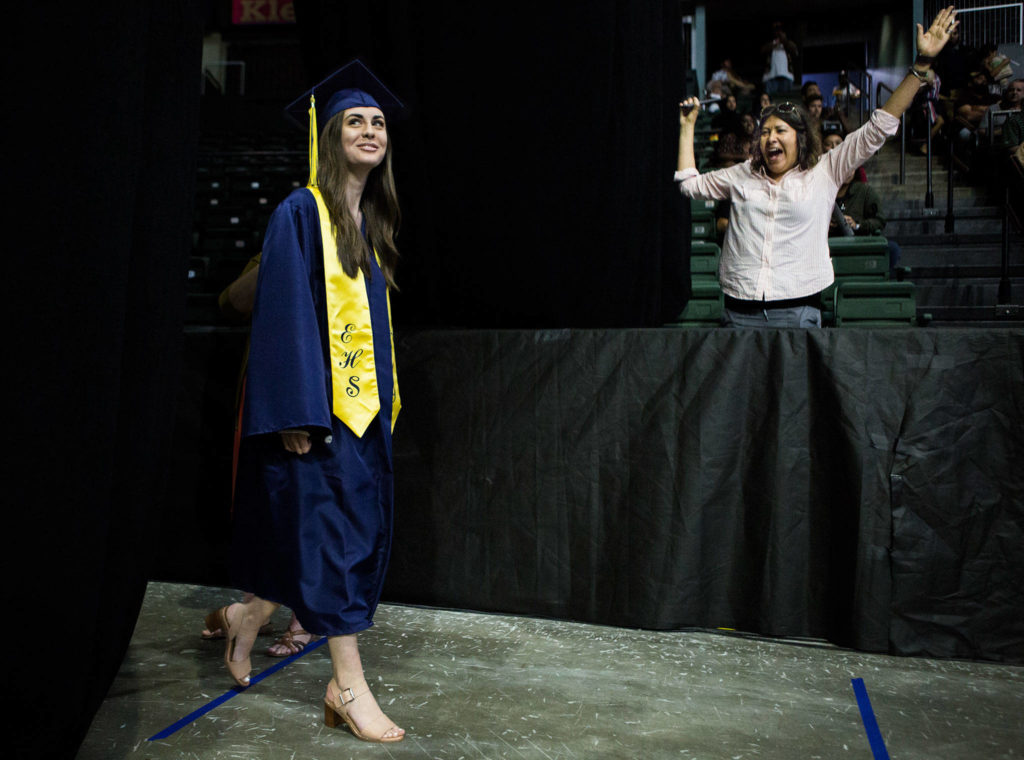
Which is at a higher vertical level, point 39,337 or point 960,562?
point 39,337

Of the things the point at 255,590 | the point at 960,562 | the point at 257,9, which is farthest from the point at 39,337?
the point at 257,9

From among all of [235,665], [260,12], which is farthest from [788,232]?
[260,12]

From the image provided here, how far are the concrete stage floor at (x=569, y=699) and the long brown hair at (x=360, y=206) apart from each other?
1.30 metres

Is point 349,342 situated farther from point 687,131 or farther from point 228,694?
point 687,131

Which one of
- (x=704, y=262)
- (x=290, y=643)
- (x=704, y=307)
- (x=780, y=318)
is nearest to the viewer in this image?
(x=290, y=643)

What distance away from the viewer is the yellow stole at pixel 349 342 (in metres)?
2.36

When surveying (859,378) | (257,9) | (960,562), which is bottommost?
(960,562)

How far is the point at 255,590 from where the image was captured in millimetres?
2395

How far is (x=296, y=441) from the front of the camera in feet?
7.47

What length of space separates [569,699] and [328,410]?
115cm

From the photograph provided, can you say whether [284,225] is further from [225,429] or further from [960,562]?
[960,562]

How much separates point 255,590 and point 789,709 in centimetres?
160

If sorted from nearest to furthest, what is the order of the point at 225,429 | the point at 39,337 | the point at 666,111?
the point at 39,337
the point at 225,429
the point at 666,111

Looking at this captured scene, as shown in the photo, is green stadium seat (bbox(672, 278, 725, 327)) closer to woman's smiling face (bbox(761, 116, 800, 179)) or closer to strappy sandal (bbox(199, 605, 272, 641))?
woman's smiling face (bbox(761, 116, 800, 179))
